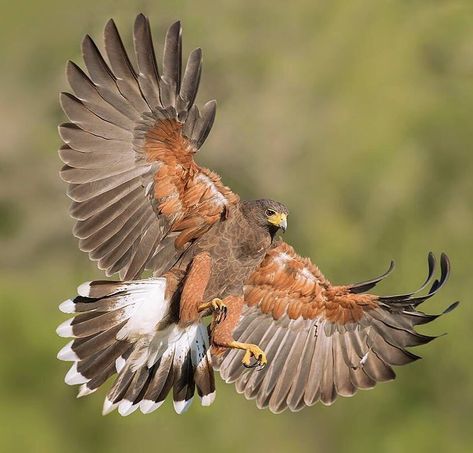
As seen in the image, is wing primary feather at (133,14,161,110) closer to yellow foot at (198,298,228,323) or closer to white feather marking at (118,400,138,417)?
yellow foot at (198,298,228,323)

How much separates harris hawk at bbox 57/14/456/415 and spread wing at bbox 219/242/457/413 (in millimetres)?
12

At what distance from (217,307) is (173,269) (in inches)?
19.9

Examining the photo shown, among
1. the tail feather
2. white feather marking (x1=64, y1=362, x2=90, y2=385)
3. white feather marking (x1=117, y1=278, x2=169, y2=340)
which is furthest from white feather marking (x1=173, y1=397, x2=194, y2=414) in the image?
white feather marking (x1=64, y1=362, x2=90, y2=385)

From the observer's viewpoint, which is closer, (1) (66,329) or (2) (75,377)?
(1) (66,329)

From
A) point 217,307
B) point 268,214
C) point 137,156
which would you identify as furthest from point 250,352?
point 137,156

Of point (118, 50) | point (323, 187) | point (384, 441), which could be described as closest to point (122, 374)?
point (118, 50)

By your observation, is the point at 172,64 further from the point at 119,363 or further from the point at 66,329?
the point at 119,363

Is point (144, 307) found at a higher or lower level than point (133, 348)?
higher

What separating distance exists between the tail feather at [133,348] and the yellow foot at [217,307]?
0.29m

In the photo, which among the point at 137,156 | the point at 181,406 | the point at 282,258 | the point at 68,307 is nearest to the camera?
the point at 68,307

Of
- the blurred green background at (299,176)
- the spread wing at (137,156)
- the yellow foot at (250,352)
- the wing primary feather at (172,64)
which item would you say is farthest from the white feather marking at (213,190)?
the blurred green background at (299,176)

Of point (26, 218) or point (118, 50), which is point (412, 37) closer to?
point (26, 218)

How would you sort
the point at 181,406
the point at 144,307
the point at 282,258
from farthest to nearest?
the point at 282,258
the point at 181,406
the point at 144,307

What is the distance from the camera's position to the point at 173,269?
8102 mm
